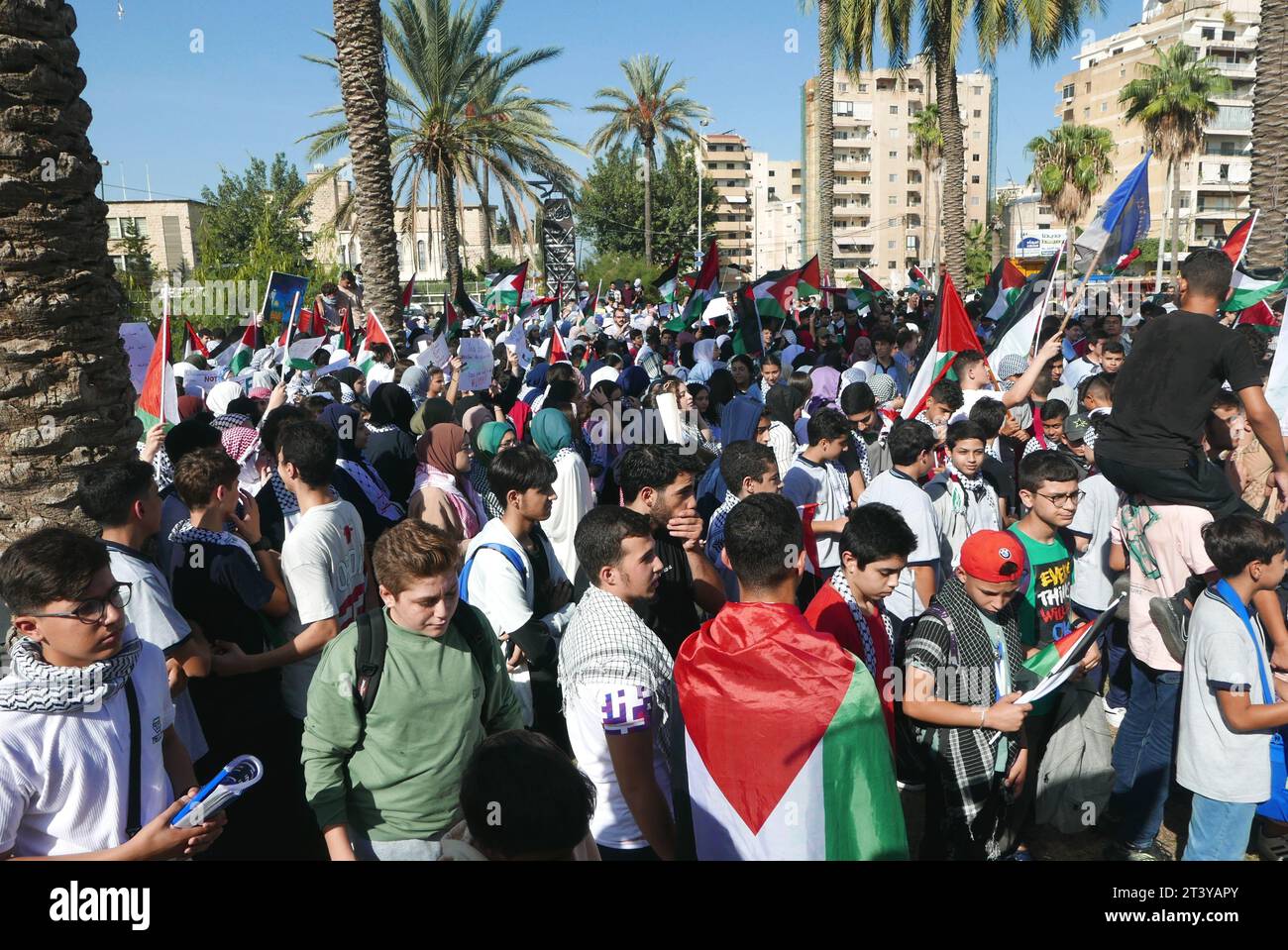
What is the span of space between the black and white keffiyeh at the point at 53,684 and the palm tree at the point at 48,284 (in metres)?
1.85

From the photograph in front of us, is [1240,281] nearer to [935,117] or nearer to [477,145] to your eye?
[477,145]

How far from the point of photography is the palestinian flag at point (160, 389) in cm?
555

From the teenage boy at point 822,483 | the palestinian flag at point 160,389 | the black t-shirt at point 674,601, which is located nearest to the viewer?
the black t-shirt at point 674,601

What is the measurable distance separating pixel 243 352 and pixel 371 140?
11.0 feet

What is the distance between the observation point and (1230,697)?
3473 millimetres

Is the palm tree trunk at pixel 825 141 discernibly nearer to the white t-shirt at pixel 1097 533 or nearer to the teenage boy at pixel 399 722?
the white t-shirt at pixel 1097 533

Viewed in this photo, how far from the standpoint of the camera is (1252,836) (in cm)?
424

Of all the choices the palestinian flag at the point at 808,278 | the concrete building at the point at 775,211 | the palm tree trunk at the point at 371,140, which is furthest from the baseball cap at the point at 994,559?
the concrete building at the point at 775,211

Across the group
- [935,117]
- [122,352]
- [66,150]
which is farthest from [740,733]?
[935,117]

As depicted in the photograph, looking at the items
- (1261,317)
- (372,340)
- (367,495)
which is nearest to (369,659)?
(367,495)

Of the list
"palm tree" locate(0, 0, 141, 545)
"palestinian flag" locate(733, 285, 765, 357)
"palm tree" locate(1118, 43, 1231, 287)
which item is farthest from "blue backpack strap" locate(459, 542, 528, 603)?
"palm tree" locate(1118, 43, 1231, 287)

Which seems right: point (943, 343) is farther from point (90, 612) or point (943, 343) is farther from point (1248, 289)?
point (90, 612)

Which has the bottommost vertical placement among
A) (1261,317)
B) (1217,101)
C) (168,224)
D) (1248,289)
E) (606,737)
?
(606,737)

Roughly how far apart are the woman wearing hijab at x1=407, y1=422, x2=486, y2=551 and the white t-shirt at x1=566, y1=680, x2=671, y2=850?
2442 millimetres
